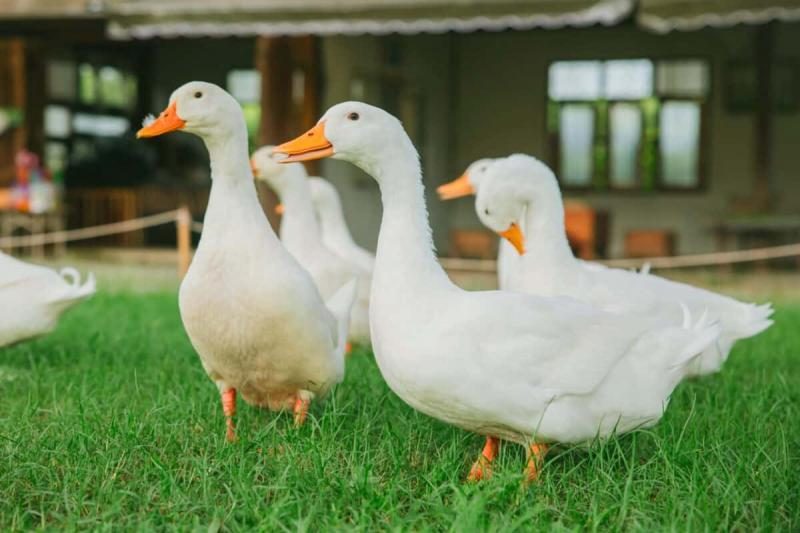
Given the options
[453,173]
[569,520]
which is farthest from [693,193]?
[569,520]

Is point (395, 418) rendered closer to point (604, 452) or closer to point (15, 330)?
point (604, 452)

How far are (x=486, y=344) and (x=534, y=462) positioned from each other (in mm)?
404

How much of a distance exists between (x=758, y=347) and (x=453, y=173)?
823 centimetres

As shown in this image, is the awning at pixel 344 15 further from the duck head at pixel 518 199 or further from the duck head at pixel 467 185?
the duck head at pixel 518 199

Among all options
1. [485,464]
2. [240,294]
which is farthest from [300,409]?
[485,464]

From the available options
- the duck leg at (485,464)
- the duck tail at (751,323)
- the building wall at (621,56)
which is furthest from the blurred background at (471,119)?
the duck leg at (485,464)

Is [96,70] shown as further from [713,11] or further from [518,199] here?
[518,199]

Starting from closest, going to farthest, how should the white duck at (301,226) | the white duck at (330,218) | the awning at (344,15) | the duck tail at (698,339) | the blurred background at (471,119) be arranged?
1. the duck tail at (698,339)
2. the white duck at (301,226)
3. the white duck at (330,218)
4. the awning at (344,15)
5. the blurred background at (471,119)

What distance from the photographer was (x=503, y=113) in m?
14.0

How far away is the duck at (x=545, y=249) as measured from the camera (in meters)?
4.05

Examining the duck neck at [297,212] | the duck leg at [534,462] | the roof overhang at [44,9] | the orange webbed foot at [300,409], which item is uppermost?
the roof overhang at [44,9]

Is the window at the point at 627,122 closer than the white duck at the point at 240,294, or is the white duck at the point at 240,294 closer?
the white duck at the point at 240,294

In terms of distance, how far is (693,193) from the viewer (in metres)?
13.6

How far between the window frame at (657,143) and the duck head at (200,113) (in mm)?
10546
